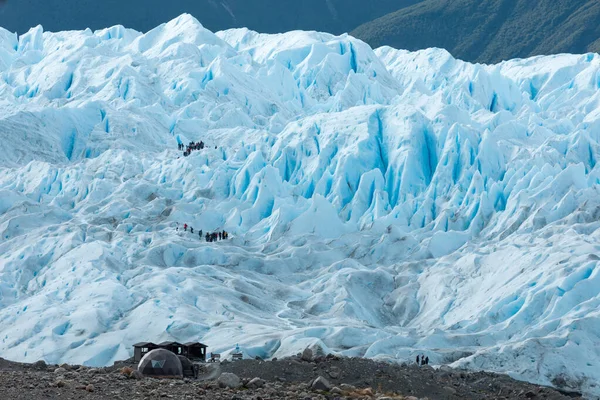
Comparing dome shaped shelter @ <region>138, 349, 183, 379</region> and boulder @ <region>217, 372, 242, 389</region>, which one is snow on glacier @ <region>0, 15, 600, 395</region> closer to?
dome shaped shelter @ <region>138, 349, 183, 379</region>

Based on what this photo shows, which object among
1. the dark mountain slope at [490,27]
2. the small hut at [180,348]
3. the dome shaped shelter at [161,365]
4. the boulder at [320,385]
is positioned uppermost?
the dark mountain slope at [490,27]

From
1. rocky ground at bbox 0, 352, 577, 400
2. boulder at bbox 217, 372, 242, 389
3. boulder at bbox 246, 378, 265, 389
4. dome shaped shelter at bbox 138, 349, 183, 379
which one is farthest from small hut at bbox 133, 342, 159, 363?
boulder at bbox 217, 372, 242, 389

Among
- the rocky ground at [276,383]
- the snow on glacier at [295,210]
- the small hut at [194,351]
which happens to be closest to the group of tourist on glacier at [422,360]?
the snow on glacier at [295,210]

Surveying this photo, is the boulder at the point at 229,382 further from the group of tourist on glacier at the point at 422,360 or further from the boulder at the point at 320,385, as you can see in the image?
the group of tourist on glacier at the point at 422,360

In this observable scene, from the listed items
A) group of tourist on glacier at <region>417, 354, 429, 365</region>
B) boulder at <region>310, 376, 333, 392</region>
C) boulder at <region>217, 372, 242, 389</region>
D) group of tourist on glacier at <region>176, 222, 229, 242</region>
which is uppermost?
group of tourist on glacier at <region>176, 222, 229, 242</region>

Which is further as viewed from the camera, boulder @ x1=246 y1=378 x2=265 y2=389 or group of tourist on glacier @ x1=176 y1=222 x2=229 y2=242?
group of tourist on glacier @ x1=176 y1=222 x2=229 y2=242

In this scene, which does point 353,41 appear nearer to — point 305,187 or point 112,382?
point 305,187
